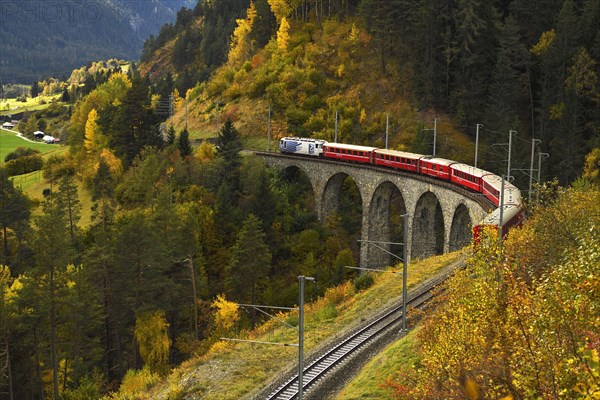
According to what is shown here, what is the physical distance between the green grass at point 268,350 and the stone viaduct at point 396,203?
8893 millimetres

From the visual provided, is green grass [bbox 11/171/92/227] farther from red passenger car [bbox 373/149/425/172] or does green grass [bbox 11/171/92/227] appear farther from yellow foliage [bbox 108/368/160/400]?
yellow foliage [bbox 108/368/160/400]

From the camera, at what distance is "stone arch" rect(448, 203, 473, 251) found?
53250mm

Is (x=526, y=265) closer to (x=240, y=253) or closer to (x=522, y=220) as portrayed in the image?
(x=522, y=220)

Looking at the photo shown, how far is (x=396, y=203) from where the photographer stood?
75500 millimetres

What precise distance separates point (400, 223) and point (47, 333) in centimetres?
4200

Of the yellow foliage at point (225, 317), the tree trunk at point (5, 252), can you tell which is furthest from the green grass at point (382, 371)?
the tree trunk at point (5, 252)

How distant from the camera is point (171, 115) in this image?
368 feet

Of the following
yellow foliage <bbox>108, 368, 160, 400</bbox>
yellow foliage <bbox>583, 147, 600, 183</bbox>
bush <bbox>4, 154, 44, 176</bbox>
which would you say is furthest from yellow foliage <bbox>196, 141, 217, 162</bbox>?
yellow foliage <bbox>583, 147, 600, 183</bbox>

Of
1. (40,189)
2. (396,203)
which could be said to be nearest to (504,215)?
(396,203)

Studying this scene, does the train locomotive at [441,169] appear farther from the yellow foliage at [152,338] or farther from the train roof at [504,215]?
the yellow foliage at [152,338]

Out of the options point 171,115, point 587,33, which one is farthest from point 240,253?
point 171,115

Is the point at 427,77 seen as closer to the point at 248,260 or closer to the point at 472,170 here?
the point at 472,170

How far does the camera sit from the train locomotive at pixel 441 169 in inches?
1511

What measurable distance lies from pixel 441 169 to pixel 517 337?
133ft
